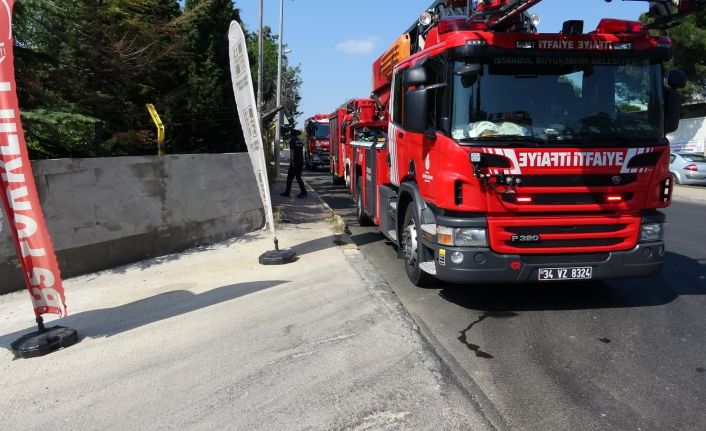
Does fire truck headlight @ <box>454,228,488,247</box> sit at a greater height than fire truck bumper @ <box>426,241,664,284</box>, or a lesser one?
greater

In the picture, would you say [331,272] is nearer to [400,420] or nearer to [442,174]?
[442,174]

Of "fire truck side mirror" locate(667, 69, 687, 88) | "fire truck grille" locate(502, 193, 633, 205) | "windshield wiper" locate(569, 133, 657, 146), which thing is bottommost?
"fire truck grille" locate(502, 193, 633, 205)

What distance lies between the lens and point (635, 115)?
Result: 17.0 feet

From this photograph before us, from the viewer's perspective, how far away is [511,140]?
193 inches

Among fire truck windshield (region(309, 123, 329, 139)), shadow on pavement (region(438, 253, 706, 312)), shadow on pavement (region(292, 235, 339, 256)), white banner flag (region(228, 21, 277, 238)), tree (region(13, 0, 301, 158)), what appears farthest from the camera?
fire truck windshield (region(309, 123, 329, 139))

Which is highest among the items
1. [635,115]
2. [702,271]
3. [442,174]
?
[635,115]

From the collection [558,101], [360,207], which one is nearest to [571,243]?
[558,101]

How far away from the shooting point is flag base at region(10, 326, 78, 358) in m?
4.44

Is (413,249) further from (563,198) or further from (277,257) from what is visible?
(277,257)

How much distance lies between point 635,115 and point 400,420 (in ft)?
12.4

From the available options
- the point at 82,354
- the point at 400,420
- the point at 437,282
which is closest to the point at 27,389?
the point at 82,354

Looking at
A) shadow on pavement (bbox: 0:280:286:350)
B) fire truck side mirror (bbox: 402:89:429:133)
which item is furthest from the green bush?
fire truck side mirror (bbox: 402:89:429:133)

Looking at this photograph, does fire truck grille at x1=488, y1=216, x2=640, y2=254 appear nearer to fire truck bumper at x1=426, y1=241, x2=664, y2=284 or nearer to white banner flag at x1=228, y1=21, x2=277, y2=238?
fire truck bumper at x1=426, y1=241, x2=664, y2=284

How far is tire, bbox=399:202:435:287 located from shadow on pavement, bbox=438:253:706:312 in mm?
292
